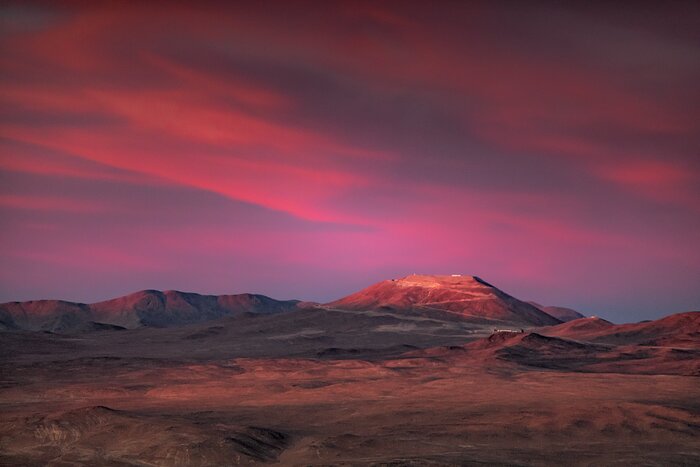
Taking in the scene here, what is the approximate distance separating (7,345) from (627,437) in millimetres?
160465

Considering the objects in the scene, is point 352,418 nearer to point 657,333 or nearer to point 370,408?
point 370,408

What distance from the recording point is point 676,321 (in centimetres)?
19725

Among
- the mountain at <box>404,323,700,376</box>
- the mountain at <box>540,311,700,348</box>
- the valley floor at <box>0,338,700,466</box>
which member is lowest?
the valley floor at <box>0,338,700,466</box>

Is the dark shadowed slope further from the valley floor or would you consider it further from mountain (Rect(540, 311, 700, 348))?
mountain (Rect(540, 311, 700, 348))

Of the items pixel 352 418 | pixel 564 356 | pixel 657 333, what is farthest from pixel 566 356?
pixel 352 418

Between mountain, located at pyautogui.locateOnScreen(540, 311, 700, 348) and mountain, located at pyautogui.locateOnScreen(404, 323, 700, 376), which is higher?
mountain, located at pyautogui.locateOnScreen(540, 311, 700, 348)

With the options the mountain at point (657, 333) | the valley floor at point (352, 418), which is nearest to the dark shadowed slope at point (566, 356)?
the valley floor at point (352, 418)

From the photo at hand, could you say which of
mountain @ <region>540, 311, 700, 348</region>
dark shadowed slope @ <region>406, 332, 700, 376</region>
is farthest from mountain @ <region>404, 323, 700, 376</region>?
mountain @ <region>540, 311, 700, 348</region>

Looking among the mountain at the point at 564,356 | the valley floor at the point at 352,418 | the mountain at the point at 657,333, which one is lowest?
the valley floor at the point at 352,418

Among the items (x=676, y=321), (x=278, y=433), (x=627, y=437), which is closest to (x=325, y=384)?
(x=278, y=433)

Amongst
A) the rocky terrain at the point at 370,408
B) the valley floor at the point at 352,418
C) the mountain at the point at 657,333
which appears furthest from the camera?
the mountain at the point at 657,333

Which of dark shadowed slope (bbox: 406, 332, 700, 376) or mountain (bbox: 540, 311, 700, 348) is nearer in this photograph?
dark shadowed slope (bbox: 406, 332, 700, 376)

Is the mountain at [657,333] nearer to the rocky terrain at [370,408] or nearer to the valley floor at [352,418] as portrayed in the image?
the rocky terrain at [370,408]

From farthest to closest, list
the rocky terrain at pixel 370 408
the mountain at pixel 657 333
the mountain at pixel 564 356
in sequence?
the mountain at pixel 657 333
the mountain at pixel 564 356
the rocky terrain at pixel 370 408
